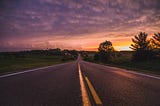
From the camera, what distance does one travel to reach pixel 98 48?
79625mm

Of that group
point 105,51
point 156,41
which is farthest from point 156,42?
point 105,51

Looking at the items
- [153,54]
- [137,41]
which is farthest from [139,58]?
[137,41]

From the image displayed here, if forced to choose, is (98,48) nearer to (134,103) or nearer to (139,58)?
(139,58)

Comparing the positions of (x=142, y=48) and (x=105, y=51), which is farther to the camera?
(x=105, y=51)

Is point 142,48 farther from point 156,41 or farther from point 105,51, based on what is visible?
point 105,51

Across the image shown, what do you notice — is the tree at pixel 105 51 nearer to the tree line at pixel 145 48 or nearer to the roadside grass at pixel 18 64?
the tree line at pixel 145 48

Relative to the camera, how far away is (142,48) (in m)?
48.6

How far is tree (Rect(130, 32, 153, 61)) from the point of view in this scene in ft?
150

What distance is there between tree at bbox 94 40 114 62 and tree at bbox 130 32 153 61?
59.0 feet

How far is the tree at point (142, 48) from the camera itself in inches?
1801

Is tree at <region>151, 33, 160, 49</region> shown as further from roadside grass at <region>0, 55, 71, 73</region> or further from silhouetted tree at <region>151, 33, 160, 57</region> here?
roadside grass at <region>0, 55, 71, 73</region>

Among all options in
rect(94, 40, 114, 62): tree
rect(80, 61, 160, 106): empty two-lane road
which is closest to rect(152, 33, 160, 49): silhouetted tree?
rect(94, 40, 114, 62): tree

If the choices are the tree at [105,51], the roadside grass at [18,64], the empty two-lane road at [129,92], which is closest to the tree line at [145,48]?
the tree at [105,51]

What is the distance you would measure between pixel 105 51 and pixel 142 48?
26.6 metres
